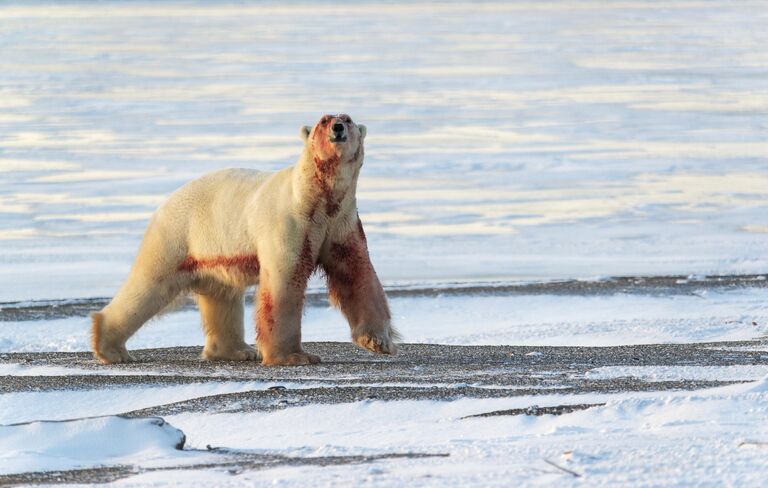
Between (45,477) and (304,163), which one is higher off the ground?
(304,163)

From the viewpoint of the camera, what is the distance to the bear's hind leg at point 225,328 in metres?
8.38

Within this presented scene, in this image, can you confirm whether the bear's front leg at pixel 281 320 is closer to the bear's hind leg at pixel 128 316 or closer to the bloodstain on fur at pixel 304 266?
the bloodstain on fur at pixel 304 266

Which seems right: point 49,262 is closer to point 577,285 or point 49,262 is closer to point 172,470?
point 577,285

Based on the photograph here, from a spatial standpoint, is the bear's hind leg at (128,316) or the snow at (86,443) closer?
the snow at (86,443)

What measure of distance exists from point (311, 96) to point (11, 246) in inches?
541

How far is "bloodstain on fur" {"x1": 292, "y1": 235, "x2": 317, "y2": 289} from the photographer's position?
7.64m

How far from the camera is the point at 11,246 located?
42.5 feet

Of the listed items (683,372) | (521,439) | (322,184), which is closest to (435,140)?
(322,184)

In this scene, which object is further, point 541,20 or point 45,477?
point 541,20

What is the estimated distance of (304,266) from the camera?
767 centimetres

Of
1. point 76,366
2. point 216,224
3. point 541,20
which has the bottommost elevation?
point 76,366

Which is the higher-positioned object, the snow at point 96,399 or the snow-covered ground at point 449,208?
the snow-covered ground at point 449,208

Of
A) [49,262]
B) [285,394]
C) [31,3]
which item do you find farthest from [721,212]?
[31,3]

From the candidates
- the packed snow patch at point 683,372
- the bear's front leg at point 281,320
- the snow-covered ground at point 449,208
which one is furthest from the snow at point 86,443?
the bear's front leg at point 281,320
